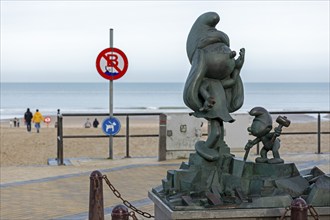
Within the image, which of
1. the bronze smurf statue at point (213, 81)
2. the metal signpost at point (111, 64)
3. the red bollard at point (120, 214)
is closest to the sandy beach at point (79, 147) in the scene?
the metal signpost at point (111, 64)

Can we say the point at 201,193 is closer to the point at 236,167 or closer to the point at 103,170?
the point at 236,167

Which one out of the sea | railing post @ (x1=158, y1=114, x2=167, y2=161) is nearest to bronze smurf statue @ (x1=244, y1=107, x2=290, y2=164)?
railing post @ (x1=158, y1=114, x2=167, y2=161)

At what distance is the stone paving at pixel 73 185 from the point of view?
30.1 feet

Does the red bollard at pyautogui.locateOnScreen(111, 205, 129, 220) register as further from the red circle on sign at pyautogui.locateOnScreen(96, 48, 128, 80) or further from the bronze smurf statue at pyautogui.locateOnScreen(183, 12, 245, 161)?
the red circle on sign at pyautogui.locateOnScreen(96, 48, 128, 80)

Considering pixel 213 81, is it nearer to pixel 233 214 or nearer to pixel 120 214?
pixel 233 214

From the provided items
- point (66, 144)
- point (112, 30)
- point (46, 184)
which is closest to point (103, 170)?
point (46, 184)

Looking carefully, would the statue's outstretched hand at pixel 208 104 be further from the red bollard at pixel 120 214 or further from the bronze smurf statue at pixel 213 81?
the red bollard at pixel 120 214

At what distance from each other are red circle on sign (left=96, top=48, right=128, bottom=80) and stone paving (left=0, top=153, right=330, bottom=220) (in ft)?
6.23

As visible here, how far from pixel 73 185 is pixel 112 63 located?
3.91m

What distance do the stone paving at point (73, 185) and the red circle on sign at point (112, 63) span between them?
190 cm

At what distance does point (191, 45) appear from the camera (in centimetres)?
683

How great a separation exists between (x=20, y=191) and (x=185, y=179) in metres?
4.99

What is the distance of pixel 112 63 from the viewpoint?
14.4 metres

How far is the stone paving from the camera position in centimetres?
917
